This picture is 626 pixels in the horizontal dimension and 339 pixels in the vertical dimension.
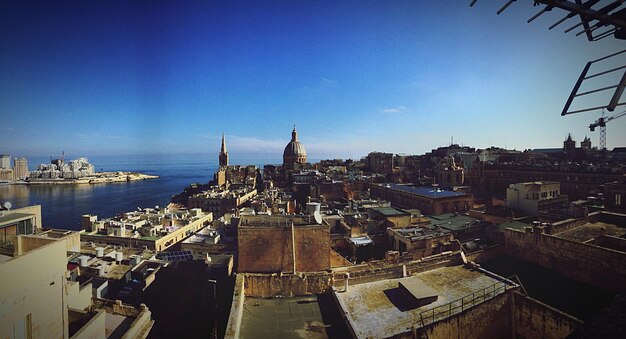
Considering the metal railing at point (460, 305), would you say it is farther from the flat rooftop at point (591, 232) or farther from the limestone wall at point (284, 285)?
the flat rooftop at point (591, 232)

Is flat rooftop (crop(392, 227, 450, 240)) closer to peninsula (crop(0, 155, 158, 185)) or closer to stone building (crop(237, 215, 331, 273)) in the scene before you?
stone building (crop(237, 215, 331, 273))

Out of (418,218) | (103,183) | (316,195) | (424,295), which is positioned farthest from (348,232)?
(103,183)

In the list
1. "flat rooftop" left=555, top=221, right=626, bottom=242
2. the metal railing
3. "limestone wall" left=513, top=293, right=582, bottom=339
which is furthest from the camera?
"flat rooftop" left=555, top=221, right=626, bottom=242

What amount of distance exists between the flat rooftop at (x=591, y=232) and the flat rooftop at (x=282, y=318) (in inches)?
567

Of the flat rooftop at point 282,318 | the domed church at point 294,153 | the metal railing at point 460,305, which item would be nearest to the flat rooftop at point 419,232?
the metal railing at point 460,305

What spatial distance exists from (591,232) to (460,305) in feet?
39.1

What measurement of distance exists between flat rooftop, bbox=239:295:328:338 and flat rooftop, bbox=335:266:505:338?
1121mm

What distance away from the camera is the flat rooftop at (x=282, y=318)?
10.3m

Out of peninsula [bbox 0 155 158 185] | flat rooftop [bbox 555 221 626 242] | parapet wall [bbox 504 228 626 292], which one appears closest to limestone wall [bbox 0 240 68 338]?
parapet wall [bbox 504 228 626 292]

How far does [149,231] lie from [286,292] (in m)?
19.3

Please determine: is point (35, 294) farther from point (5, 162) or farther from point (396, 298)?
point (5, 162)

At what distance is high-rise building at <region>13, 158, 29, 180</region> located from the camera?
4855 inches

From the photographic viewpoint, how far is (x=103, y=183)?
414ft

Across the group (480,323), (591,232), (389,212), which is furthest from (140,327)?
(591,232)
